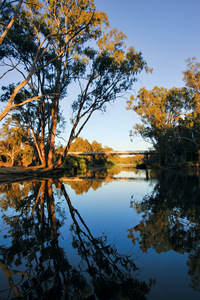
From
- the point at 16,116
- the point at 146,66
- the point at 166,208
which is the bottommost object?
the point at 166,208

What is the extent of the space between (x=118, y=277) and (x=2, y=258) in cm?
181

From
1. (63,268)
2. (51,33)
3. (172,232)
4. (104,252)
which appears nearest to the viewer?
(63,268)

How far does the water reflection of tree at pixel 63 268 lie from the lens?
7.26ft

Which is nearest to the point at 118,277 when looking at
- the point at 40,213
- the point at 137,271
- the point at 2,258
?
the point at 137,271

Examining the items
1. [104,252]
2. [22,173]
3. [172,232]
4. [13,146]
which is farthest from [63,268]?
[13,146]

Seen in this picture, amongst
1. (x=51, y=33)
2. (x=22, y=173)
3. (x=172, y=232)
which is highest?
(x=51, y=33)

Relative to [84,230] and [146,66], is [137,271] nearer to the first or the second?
[84,230]

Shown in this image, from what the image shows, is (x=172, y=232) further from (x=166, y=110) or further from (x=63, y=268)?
(x=166, y=110)

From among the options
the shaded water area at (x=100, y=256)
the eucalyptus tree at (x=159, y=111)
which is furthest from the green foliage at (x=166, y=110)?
the shaded water area at (x=100, y=256)

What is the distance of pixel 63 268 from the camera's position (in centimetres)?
271

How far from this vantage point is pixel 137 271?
265 cm

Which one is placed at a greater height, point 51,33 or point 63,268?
point 51,33

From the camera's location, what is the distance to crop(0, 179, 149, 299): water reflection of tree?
221 centimetres

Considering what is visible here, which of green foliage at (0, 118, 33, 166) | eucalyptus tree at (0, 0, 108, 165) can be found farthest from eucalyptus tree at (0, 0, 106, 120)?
green foliage at (0, 118, 33, 166)
